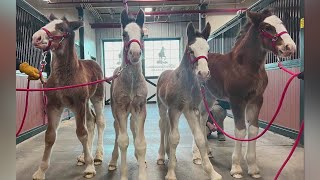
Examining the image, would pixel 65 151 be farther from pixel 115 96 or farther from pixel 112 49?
pixel 115 96

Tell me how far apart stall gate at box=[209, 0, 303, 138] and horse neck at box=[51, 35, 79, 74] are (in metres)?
1.72

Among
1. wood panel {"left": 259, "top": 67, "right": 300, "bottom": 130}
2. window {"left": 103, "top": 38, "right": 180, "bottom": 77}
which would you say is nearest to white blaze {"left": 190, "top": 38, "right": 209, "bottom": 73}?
window {"left": 103, "top": 38, "right": 180, "bottom": 77}

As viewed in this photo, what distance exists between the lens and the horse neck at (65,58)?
1.83 metres

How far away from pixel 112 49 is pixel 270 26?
141 cm

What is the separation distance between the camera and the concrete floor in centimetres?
203

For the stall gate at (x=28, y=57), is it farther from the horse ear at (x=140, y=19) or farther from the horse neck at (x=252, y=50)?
the horse neck at (x=252, y=50)

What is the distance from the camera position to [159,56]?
253cm

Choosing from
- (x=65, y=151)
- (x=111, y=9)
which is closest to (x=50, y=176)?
(x=65, y=151)

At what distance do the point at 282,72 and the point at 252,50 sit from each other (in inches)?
64.0

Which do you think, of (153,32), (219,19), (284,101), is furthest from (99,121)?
(284,101)

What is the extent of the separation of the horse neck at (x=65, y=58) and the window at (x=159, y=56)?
2.19 feet

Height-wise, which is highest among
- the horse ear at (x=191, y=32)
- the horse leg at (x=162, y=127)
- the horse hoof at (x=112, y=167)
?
the horse ear at (x=191, y=32)

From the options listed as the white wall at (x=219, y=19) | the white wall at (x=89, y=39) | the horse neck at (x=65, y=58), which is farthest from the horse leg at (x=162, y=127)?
the white wall at (x=219, y=19)

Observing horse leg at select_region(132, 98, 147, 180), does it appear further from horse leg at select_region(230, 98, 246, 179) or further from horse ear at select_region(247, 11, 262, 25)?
horse ear at select_region(247, 11, 262, 25)
